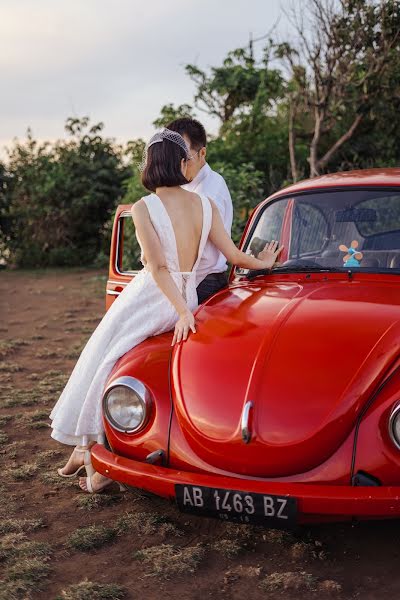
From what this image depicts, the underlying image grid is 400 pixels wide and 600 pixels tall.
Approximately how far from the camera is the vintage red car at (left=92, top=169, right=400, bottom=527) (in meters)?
2.86

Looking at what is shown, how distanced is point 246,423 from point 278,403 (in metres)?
0.15

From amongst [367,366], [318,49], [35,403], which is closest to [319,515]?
[367,366]

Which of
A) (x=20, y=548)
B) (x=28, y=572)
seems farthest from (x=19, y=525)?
(x=28, y=572)

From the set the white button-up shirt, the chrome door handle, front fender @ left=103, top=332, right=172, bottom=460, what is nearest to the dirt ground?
front fender @ left=103, top=332, right=172, bottom=460

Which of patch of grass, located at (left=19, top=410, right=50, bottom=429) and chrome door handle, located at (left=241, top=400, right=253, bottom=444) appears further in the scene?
patch of grass, located at (left=19, top=410, right=50, bottom=429)

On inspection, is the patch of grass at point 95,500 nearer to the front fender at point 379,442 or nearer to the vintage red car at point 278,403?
the vintage red car at point 278,403

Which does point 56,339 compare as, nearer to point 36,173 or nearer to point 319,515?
point 319,515

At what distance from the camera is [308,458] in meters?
2.91

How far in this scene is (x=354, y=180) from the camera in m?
4.26

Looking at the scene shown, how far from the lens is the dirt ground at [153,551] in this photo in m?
2.96

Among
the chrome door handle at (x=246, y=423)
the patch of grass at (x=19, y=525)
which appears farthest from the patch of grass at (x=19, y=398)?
the chrome door handle at (x=246, y=423)

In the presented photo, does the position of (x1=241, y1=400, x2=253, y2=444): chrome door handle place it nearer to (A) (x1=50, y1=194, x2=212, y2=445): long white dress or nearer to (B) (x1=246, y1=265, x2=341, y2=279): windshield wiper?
(A) (x1=50, y1=194, x2=212, y2=445): long white dress

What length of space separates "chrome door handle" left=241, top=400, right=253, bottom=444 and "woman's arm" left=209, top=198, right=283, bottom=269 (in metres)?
1.22

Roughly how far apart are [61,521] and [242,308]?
141 centimetres
